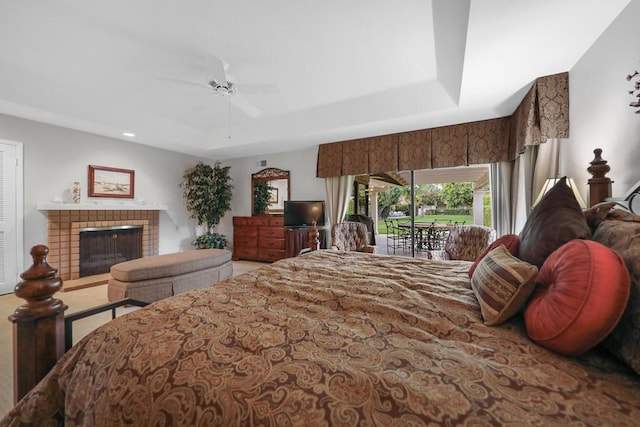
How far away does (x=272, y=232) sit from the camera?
5551 millimetres

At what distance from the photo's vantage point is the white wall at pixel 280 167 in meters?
5.43

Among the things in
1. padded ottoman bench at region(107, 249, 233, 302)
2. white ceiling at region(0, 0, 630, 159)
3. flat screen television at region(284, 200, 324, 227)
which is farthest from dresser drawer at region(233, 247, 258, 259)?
white ceiling at region(0, 0, 630, 159)

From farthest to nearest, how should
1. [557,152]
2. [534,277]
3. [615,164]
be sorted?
[557,152], [615,164], [534,277]

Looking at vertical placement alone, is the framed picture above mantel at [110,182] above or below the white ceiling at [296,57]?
below

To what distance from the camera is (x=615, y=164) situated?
1824 mm

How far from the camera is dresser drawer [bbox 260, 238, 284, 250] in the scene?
546cm

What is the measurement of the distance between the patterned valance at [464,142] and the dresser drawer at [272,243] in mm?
1648

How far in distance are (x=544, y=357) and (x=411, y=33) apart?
2.61m

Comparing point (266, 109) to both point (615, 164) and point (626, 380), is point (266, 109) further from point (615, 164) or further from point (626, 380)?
Answer: point (626, 380)

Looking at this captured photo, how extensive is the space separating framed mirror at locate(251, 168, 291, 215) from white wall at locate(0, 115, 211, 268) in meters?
1.57

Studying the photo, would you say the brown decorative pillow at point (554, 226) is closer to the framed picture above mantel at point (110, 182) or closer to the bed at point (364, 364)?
the bed at point (364, 364)

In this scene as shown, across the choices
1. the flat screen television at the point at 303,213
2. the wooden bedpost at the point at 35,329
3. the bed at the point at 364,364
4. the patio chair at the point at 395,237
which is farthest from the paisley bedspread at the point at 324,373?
the patio chair at the point at 395,237

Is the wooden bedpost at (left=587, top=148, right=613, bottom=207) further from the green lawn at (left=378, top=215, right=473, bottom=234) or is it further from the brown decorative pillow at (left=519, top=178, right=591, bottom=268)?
the green lawn at (left=378, top=215, right=473, bottom=234)

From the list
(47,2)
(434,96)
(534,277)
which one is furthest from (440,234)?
(47,2)
